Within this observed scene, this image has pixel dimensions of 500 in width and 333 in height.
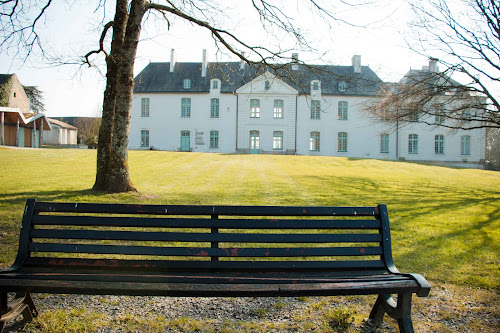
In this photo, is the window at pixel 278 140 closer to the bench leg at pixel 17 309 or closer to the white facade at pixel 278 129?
the white facade at pixel 278 129

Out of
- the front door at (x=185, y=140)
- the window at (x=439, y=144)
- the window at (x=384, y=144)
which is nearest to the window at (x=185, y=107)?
the front door at (x=185, y=140)

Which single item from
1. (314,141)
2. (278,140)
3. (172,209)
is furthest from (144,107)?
(172,209)

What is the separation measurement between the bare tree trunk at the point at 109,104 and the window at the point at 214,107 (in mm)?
29473

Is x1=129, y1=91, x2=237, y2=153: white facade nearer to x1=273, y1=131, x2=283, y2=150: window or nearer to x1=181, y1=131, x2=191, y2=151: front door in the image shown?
x1=181, y1=131, x2=191, y2=151: front door

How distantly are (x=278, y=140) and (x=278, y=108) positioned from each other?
3.29m

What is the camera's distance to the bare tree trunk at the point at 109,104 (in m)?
9.80

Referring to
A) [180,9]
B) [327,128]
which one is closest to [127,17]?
[180,9]

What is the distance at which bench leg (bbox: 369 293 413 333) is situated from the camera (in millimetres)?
2869

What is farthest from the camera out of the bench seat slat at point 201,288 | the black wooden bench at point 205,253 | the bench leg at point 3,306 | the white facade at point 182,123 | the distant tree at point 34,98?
the distant tree at point 34,98

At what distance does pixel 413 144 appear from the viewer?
131 ft

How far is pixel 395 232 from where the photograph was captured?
677cm

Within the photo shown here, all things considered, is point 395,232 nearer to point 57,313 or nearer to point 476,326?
point 476,326

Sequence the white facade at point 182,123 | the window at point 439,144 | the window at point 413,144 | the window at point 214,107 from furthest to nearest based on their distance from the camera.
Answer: the window at point 439,144 → the window at point 413,144 → the window at point 214,107 → the white facade at point 182,123

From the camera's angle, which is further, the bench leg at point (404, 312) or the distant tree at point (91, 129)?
the distant tree at point (91, 129)
